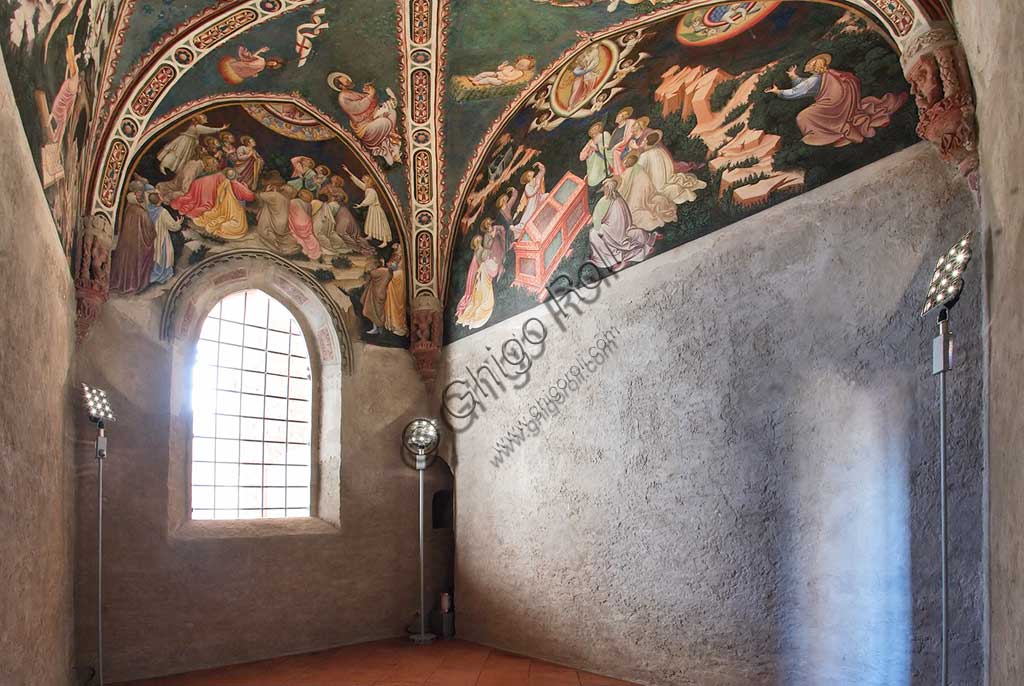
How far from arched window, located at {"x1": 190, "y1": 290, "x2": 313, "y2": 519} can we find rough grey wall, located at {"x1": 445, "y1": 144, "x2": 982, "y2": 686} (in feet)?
11.1

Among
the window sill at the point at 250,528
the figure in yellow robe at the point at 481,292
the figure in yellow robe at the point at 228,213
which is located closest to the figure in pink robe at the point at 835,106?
the figure in yellow robe at the point at 481,292

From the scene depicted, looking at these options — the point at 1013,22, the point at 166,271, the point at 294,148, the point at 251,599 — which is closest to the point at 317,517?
the point at 251,599

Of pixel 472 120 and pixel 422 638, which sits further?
pixel 472 120

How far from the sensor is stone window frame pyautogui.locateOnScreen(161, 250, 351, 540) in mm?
9812

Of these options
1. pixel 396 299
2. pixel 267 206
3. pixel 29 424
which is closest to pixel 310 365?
pixel 396 299

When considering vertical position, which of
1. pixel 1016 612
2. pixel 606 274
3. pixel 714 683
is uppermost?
pixel 606 274

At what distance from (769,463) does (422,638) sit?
A: 5.61 meters

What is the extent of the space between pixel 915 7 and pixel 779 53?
1.53 m

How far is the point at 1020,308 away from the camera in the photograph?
12.8ft

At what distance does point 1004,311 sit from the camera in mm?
4445

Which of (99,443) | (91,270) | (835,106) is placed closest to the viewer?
(835,106)

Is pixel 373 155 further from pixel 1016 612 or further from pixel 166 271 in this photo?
pixel 1016 612

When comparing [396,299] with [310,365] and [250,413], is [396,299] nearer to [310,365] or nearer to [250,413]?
[310,365]

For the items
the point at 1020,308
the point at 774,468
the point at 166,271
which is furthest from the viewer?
the point at 166,271
